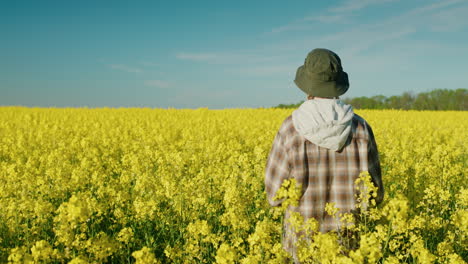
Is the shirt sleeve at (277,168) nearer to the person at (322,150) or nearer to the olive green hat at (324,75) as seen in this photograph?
the person at (322,150)

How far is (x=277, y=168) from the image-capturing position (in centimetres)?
263

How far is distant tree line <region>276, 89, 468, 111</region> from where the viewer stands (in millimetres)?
46188

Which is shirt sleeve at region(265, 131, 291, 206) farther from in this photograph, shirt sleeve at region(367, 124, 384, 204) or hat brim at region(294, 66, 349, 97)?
shirt sleeve at region(367, 124, 384, 204)

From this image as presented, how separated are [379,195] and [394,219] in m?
0.41

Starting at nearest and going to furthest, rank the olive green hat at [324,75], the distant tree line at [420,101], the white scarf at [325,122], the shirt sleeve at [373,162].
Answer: the white scarf at [325,122] → the olive green hat at [324,75] → the shirt sleeve at [373,162] → the distant tree line at [420,101]

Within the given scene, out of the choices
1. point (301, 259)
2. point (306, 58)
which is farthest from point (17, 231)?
point (306, 58)

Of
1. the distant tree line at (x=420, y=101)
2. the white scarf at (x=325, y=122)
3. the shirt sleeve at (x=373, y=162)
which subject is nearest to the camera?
the white scarf at (x=325, y=122)

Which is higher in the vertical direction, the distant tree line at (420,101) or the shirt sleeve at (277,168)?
the distant tree line at (420,101)

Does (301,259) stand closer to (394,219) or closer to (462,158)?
(394,219)

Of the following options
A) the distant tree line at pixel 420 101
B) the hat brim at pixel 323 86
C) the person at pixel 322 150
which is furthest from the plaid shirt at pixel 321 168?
the distant tree line at pixel 420 101

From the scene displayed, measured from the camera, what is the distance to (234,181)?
445cm

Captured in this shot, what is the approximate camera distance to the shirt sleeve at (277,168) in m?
2.59

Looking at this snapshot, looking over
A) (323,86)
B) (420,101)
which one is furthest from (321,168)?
(420,101)

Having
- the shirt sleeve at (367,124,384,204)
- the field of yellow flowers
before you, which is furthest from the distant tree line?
the shirt sleeve at (367,124,384,204)
